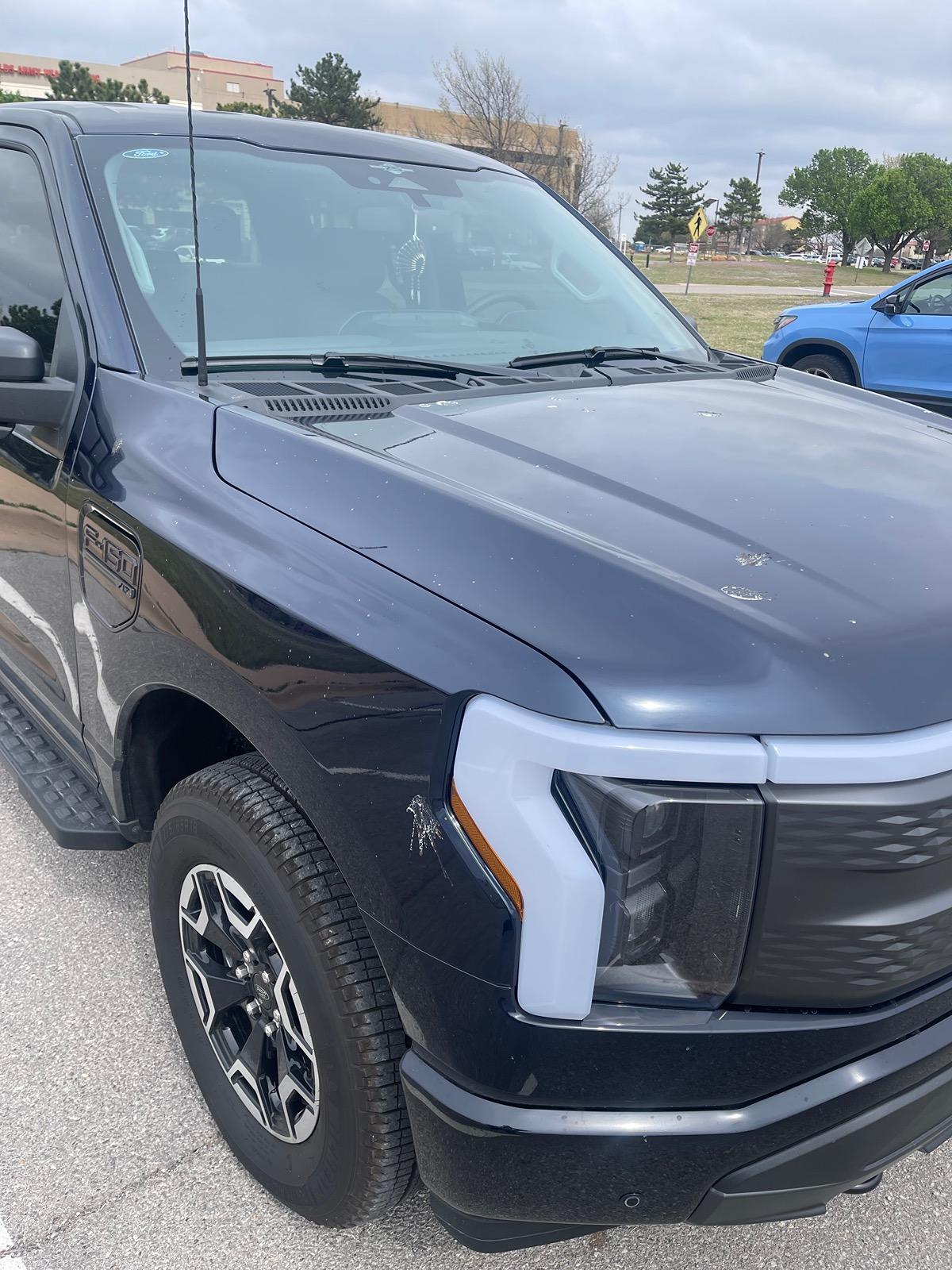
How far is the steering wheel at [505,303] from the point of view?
2924 millimetres

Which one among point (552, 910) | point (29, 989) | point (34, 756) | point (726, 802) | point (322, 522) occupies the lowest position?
point (29, 989)

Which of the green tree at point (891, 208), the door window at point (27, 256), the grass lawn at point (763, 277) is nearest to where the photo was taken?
the door window at point (27, 256)

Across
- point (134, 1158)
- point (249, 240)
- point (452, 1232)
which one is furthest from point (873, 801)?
point (249, 240)

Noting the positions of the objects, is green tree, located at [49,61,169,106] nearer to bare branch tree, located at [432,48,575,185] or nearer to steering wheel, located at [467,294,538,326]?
bare branch tree, located at [432,48,575,185]

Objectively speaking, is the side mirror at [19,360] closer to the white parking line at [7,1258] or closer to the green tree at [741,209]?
the white parking line at [7,1258]

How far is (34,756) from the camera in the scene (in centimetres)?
279

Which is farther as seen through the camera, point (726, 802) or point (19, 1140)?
point (19, 1140)

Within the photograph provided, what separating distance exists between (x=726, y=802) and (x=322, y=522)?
768 millimetres

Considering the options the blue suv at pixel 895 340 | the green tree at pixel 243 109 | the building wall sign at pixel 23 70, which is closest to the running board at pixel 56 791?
the green tree at pixel 243 109

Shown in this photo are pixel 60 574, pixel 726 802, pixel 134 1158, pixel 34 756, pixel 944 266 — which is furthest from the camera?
pixel 944 266

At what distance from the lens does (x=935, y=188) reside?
74.8m

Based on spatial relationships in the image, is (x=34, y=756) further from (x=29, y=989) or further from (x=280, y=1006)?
(x=280, y=1006)

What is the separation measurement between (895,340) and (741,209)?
350ft

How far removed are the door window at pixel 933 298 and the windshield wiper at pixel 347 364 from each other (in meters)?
7.92
